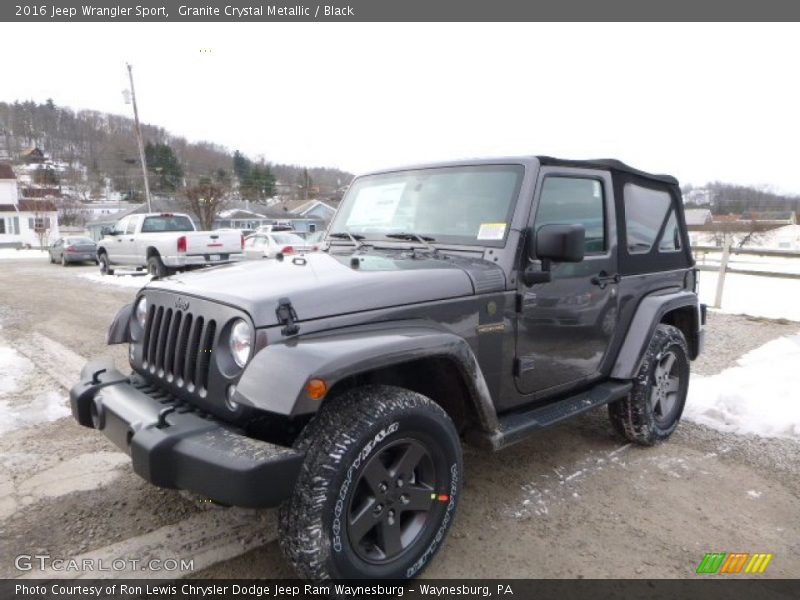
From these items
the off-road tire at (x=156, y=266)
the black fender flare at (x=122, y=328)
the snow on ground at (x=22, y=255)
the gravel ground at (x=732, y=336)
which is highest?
the black fender flare at (x=122, y=328)

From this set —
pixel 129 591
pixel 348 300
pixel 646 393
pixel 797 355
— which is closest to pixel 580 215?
pixel 646 393

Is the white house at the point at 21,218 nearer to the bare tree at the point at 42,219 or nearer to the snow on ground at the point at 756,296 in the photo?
the bare tree at the point at 42,219

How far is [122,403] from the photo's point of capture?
103 inches

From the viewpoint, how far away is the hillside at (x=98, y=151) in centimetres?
4922

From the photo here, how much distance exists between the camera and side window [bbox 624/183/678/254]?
396cm

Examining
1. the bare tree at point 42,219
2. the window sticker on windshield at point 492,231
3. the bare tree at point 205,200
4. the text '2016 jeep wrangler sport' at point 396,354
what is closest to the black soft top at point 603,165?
the text '2016 jeep wrangler sport' at point 396,354

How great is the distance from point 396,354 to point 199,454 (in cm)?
84

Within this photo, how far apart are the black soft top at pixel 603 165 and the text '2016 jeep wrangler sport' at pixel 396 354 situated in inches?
1.1

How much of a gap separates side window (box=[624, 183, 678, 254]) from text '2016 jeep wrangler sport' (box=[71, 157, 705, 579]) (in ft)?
0.07

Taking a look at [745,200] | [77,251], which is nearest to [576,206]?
[745,200]

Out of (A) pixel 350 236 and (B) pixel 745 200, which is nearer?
(A) pixel 350 236

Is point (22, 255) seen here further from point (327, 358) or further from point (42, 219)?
point (327, 358)

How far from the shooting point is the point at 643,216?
13.6ft

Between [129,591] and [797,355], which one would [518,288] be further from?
[797,355]
